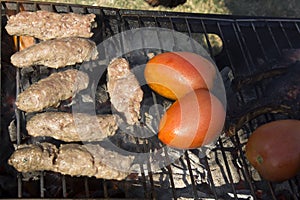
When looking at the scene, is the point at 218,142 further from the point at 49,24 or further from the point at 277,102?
the point at 49,24

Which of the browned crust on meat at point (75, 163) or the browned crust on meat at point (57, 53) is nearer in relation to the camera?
the browned crust on meat at point (75, 163)

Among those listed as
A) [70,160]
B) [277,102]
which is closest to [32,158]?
[70,160]

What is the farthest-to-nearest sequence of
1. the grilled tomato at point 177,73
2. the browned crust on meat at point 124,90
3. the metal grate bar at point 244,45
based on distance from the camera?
1. the metal grate bar at point 244,45
2. the grilled tomato at point 177,73
3. the browned crust on meat at point 124,90

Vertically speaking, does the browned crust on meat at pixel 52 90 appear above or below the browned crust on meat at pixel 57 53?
below

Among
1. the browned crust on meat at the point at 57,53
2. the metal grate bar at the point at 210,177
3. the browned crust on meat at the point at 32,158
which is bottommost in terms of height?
the metal grate bar at the point at 210,177

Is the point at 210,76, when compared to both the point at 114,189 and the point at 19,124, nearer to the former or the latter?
the point at 114,189

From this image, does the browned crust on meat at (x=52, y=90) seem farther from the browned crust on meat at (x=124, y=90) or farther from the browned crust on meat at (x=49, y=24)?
the browned crust on meat at (x=49, y=24)

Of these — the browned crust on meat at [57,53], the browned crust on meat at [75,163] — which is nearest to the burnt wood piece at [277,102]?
the browned crust on meat at [75,163]

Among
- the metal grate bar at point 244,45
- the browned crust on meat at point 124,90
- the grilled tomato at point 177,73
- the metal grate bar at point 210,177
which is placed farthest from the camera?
the metal grate bar at point 244,45
